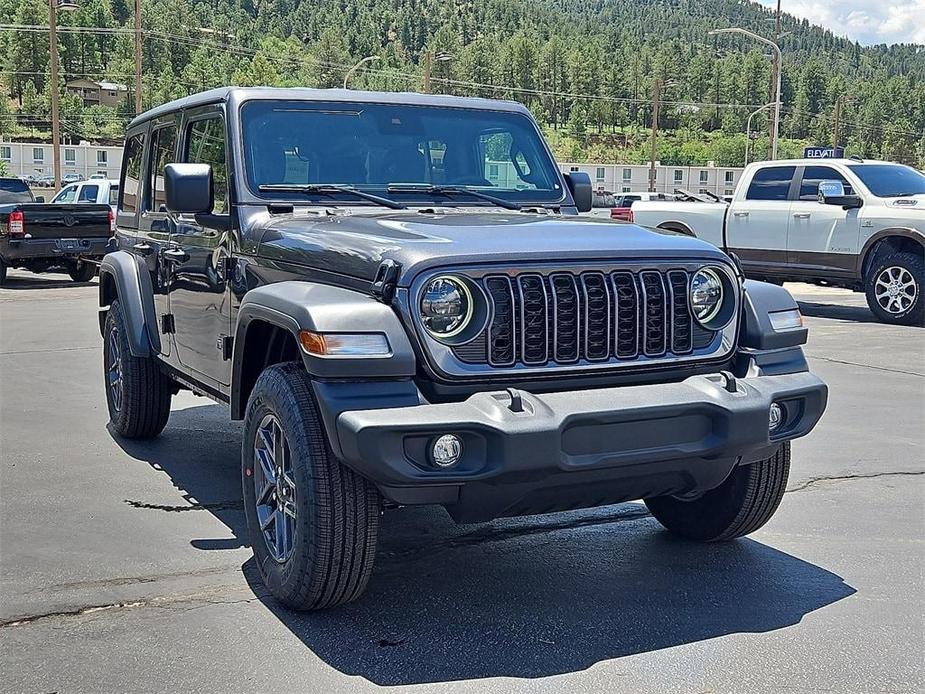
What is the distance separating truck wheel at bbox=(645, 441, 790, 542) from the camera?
4680 millimetres

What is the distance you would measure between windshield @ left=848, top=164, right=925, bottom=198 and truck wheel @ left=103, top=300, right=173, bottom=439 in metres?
10.1

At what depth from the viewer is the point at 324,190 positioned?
518 centimetres

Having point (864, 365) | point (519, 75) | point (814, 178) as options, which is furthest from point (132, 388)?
point (519, 75)

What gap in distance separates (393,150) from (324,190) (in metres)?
0.48

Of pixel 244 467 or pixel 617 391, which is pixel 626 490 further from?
pixel 244 467

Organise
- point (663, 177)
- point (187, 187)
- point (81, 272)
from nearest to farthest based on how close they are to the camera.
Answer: point (187, 187) → point (81, 272) → point (663, 177)

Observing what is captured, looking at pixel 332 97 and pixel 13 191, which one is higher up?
pixel 332 97

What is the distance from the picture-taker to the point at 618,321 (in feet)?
13.5

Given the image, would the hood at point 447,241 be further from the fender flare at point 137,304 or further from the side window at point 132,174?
the side window at point 132,174

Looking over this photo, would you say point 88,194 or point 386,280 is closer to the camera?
point 386,280

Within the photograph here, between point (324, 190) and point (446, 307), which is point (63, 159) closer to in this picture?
point (324, 190)

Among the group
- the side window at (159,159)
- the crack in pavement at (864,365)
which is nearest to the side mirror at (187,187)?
the side window at (159,159)

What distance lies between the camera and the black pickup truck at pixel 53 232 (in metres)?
17.7

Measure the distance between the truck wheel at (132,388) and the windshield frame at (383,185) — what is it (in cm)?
179
